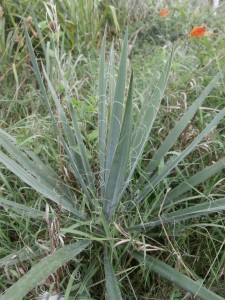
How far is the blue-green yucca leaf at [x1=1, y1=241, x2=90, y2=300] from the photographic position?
3.34 ft

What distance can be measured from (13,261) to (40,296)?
0.14 m

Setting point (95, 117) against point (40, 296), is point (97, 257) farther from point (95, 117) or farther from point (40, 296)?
point (95, 117)

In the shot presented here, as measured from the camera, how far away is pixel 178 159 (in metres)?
1.35

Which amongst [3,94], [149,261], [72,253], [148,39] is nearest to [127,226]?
[149,261]

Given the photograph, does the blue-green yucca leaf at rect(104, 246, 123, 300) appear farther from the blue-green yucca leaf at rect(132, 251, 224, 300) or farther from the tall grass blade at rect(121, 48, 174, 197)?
the tall grass blade at rect(121, 48, 174, 197)

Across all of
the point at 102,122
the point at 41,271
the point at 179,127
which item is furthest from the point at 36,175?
the point at 179,127

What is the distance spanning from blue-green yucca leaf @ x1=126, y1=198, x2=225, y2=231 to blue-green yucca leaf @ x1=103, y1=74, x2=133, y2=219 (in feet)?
0.34

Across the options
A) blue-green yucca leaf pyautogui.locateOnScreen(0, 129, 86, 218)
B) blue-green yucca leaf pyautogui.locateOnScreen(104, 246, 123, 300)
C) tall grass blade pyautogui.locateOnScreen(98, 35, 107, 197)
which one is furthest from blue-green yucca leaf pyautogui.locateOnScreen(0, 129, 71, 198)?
blue-green yucca leaf pyautogui.locateOnScreen(104, 246, 123, 300)

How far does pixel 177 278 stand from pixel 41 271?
0.42 metres

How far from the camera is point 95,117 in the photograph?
1941 mm

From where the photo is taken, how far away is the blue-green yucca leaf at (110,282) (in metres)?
1.21

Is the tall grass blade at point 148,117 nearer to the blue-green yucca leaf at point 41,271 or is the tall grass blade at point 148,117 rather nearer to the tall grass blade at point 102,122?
the tall grass blade at point 102,122

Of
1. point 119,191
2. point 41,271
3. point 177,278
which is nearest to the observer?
point 41,271

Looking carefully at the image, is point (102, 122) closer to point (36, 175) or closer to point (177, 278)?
point (36, 175)
